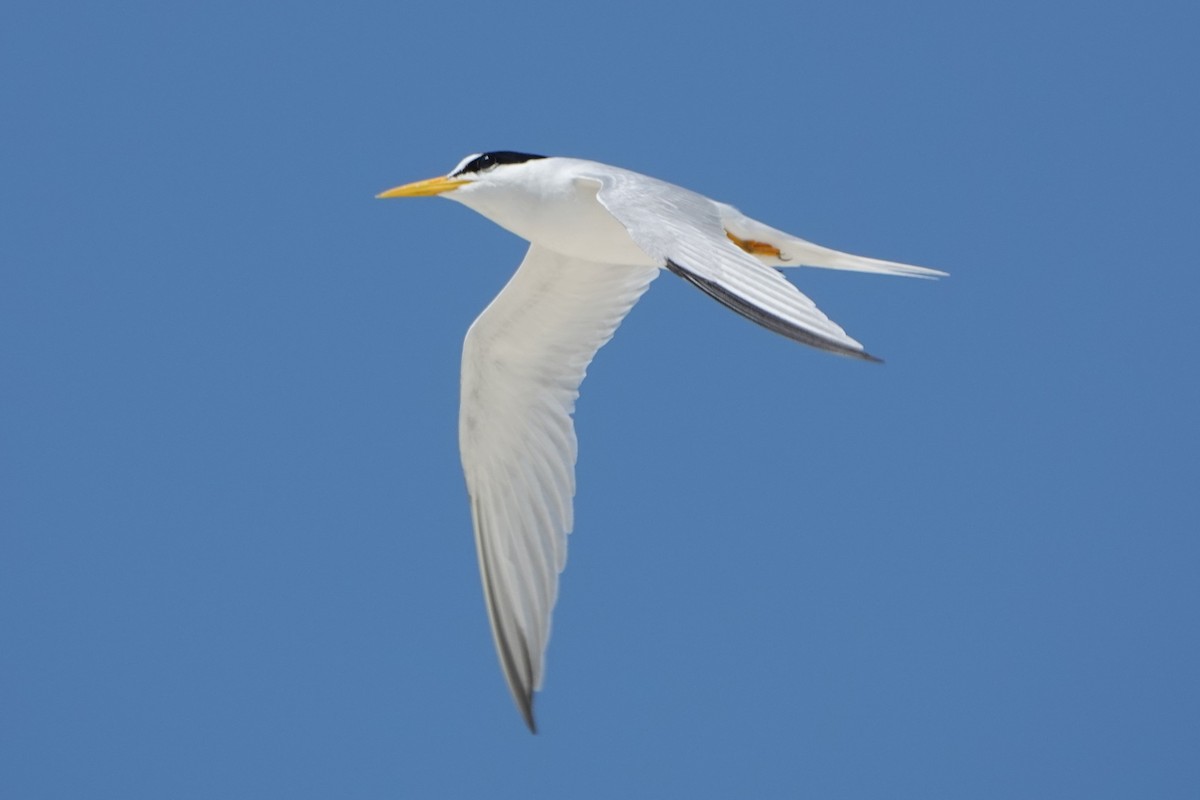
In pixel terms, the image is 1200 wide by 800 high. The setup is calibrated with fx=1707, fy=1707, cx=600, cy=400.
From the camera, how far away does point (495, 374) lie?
5258 millimetres

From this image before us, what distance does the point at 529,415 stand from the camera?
530 cm

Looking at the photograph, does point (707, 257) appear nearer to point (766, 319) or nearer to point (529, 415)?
point (766, 319)

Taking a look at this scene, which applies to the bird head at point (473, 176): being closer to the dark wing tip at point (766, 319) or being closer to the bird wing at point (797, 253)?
the bird wing at point (797, 253)

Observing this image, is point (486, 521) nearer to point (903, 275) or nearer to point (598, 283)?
point (598, 283)

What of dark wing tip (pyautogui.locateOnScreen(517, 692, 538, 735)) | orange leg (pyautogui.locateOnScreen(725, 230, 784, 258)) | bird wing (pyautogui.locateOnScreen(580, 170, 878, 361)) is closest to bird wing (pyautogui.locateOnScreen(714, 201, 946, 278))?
orange leg (pyautogui.locateOnScreen(725, 230, 784, 258))

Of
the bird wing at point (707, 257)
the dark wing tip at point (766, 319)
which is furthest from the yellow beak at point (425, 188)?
the dark wing tip at point (766, 319)

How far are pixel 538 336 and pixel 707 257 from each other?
69.3 inches

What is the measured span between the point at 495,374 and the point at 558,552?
604mm

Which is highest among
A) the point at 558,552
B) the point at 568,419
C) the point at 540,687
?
the point at 568,419

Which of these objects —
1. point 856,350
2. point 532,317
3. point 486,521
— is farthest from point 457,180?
point 856,350

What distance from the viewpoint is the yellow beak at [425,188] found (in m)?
4.58

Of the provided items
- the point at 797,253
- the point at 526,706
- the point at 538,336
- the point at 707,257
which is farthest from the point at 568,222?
the point at 526,706

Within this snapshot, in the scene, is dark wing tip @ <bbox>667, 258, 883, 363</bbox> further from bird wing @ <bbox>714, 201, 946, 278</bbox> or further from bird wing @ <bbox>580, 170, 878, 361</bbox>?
bird wing @ <bbox>714, 201, 946, 278</bbox>

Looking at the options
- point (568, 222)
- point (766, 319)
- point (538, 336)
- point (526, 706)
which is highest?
point (568, 222)
